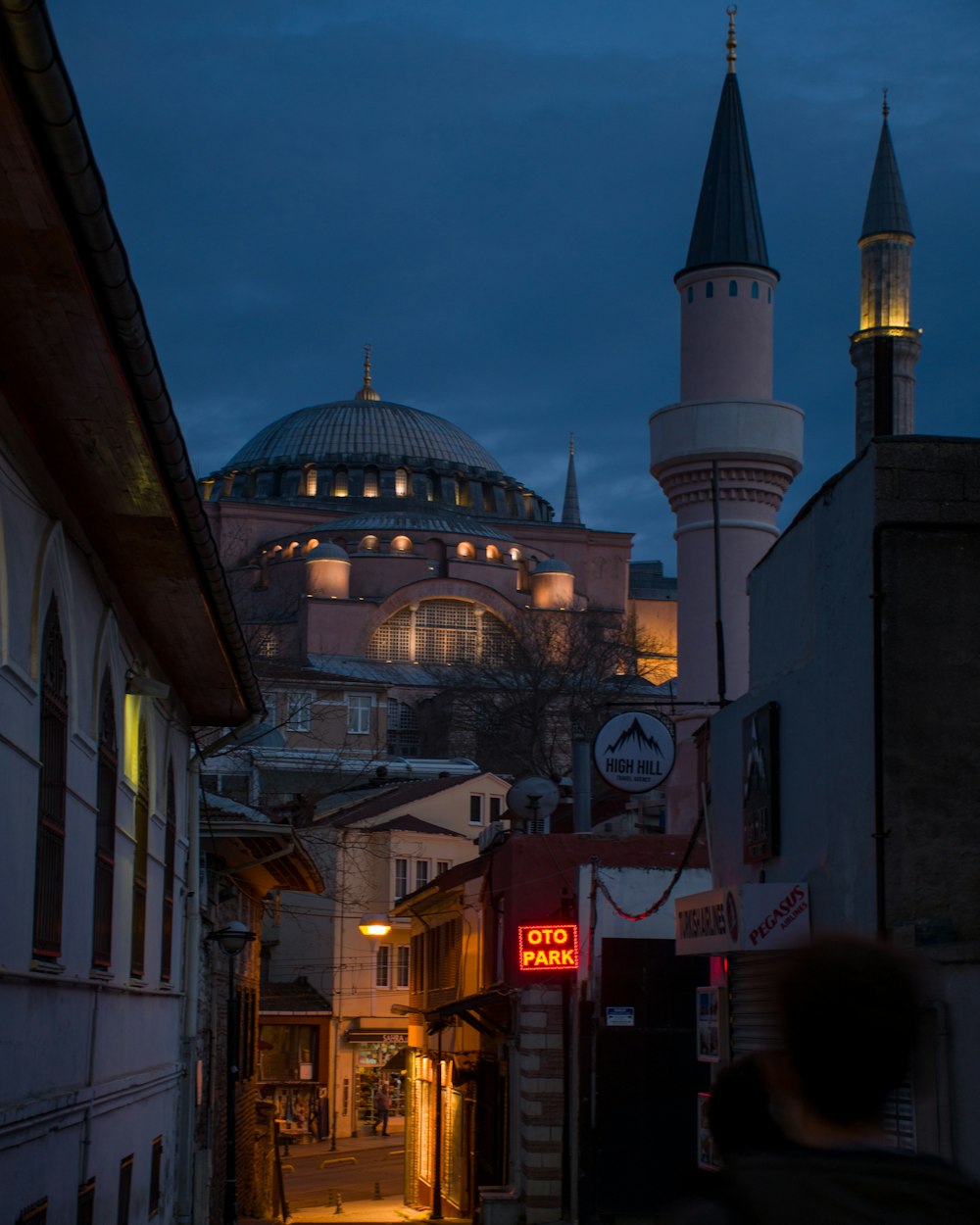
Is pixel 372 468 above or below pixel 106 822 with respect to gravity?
above

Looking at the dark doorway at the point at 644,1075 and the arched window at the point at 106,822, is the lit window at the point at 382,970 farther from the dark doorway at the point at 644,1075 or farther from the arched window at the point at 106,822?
the arched window at the point at 106,822

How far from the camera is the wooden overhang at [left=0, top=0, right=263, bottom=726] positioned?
5.68 metres

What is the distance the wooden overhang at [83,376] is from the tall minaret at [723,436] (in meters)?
24.3

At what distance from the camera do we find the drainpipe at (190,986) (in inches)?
688

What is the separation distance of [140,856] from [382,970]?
122 ft

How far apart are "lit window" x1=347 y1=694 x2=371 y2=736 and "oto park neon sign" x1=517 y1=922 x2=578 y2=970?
53.6m

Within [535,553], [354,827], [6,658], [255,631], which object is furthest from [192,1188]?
[535,553]

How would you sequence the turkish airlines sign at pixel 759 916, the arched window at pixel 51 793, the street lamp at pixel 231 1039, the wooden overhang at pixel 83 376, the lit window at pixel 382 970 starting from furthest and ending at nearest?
the lit window at pixel 382 970, the street lamp at pixel 231 1039, the turkish airlines sign at pixel 759 916, the arched window at pixel 51 793, the wooden overhang at pixel 83 376

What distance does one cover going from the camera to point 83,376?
8.18 meters

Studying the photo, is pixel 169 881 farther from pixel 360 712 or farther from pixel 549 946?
pixel 360 712

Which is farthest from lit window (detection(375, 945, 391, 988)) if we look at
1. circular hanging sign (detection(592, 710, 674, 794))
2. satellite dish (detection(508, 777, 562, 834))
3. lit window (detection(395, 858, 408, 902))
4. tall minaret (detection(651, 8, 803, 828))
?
circular hanging sign (detection(592, 710, 674, 794))

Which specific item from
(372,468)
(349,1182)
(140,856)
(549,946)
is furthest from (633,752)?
(372,468)

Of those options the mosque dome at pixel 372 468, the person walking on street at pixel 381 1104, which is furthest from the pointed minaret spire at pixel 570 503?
the person walking on street at pixel 381 1104

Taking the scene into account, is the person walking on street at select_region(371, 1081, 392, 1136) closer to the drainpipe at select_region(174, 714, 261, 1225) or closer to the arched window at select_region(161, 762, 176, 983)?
the drainpipe at select_region(174, 714, 261, 1225)
